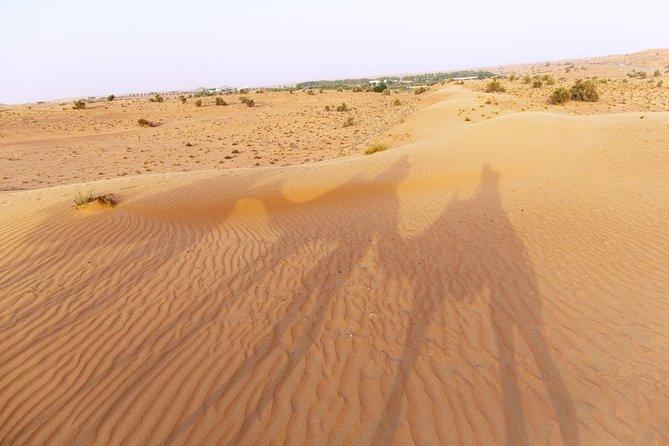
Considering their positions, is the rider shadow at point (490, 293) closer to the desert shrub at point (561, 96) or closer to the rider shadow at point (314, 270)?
the rider shadow at point (314, 270)

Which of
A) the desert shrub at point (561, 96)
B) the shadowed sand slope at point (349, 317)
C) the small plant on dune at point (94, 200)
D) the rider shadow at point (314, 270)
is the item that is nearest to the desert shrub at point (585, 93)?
the desert shrub at point (561, 96)

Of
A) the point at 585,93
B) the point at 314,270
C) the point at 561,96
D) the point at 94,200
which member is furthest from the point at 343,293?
the point at 585,93

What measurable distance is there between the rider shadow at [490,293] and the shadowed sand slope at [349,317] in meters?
0.03

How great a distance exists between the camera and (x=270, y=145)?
24.7 m

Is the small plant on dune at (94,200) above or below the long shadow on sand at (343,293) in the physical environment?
above

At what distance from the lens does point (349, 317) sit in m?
5.15

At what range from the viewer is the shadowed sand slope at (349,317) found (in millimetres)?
3686

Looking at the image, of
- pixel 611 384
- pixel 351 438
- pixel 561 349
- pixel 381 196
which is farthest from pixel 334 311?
pixel 381 196

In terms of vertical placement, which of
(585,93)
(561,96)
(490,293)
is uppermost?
(585,93)

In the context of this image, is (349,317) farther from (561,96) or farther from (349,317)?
(561,96)

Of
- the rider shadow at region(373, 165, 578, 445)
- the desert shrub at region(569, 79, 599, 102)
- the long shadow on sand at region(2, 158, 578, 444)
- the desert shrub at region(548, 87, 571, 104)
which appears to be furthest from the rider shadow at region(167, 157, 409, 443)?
the desert shrub at region(569, 79, 599, 102)

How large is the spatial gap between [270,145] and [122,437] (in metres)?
22.1

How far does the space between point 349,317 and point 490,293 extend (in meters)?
1.93

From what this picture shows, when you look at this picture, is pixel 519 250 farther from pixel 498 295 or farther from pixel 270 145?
pixel 270 145
